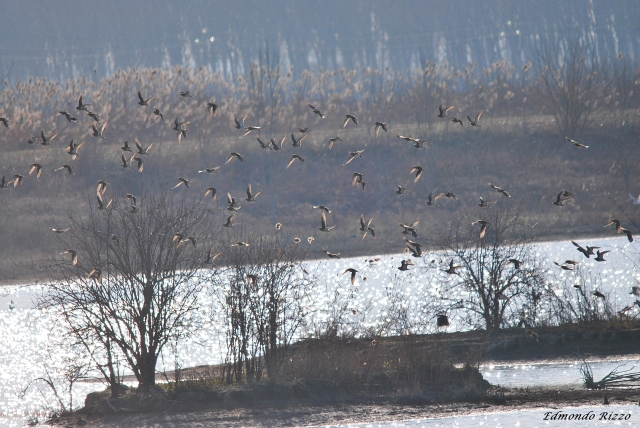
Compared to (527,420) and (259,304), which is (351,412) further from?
(527,420)

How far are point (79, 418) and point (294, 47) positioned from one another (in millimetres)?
165989

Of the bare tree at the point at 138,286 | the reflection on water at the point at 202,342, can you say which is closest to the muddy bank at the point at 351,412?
the bare tree at the point at 138,286

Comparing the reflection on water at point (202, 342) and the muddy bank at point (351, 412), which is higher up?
the reflection on water at point (202, 342)

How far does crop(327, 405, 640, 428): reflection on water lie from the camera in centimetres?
1562

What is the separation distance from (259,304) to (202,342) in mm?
11208

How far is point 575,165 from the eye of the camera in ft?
205

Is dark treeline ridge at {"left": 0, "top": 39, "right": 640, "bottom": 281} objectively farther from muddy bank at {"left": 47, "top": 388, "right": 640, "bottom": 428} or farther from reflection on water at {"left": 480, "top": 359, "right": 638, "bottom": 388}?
muddy bank at {"left": 47, "top": 388, "right": 640, "bottom": 428}

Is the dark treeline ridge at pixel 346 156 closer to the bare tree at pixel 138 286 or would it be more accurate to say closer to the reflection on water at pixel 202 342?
the reflection on water at pixel 202 342

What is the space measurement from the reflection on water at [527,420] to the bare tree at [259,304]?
290cm

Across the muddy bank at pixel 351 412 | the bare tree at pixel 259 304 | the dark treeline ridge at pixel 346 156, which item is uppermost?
the dark treeline ridge at pixel 346 156

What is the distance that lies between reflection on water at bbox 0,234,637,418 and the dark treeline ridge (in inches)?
119

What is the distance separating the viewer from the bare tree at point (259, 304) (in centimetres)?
1798

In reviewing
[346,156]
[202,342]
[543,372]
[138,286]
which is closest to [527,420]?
[543,372]

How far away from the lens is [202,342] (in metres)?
28.7
